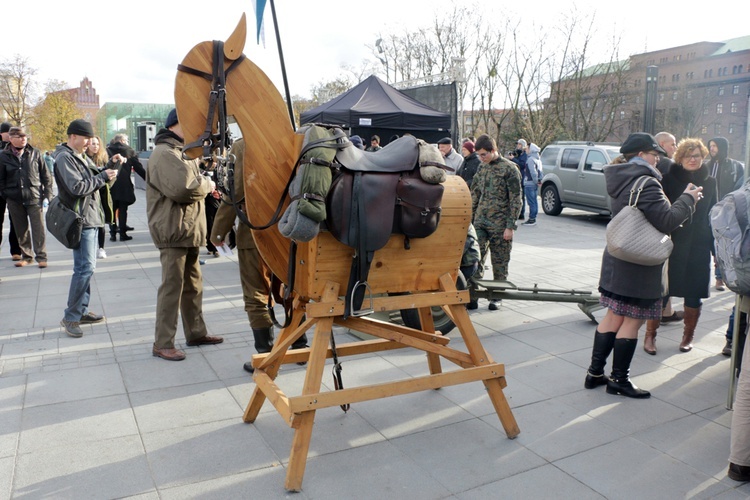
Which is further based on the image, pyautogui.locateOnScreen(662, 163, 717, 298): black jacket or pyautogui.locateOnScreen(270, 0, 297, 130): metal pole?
pyautogui.locateOnScreen(662, 163, 717, 298): black jacket

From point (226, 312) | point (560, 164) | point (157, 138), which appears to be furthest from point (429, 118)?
point (157, 138)

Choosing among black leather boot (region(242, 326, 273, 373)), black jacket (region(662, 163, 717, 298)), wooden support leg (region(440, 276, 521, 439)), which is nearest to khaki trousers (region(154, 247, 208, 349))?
black leather boot (region(242, 326, 273, 373))

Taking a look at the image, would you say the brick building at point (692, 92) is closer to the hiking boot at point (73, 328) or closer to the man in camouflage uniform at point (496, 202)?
the man in camouflage uniform at point (496, 202)

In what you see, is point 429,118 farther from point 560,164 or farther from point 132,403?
point 132,403

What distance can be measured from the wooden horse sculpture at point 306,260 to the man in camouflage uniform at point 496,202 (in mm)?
3169

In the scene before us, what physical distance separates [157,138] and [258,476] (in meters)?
2.83

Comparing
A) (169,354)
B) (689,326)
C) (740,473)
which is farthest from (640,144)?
(169,354)

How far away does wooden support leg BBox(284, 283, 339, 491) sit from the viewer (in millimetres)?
3008

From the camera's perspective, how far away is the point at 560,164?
16.4 meters

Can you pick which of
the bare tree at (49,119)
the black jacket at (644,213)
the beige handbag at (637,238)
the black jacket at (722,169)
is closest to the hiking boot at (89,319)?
the black jacket at (644,213)

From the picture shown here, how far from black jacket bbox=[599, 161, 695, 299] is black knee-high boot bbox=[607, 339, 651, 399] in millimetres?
371

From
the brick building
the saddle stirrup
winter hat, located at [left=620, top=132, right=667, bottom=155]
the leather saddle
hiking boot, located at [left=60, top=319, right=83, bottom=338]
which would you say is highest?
Answer: the brick building

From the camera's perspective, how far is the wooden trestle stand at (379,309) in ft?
10.3

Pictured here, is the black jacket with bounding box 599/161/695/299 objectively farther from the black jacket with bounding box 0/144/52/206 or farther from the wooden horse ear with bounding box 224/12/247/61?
the black jacket with bounding box 0/144/52/206
